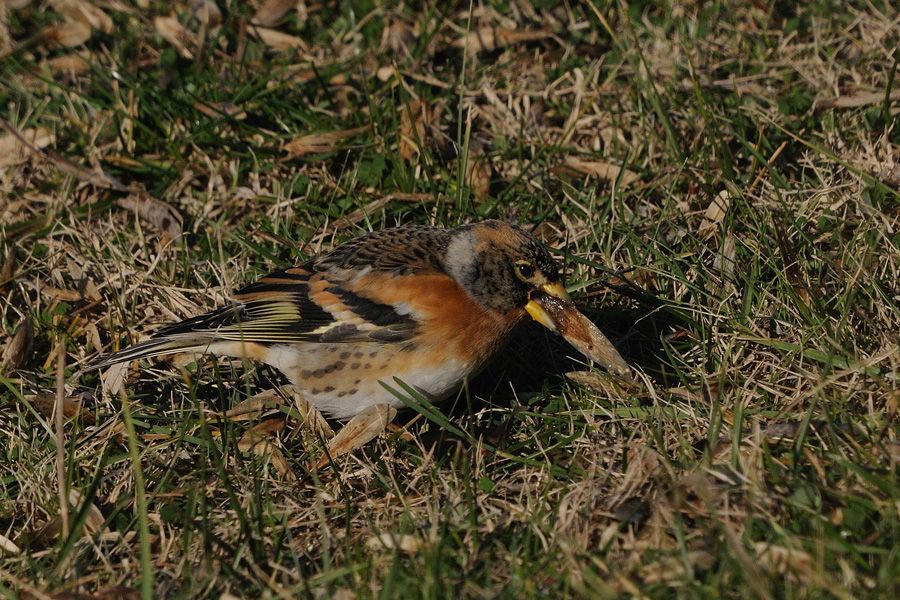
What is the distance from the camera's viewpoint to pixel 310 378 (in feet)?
13.4

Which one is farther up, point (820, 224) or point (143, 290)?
point (820, 224)

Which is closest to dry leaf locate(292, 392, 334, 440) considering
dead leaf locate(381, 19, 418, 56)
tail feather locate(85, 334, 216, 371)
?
tail feather locate(85, 334, 216, 371)

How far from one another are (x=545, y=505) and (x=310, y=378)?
1118 millimetres

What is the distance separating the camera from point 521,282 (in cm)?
406

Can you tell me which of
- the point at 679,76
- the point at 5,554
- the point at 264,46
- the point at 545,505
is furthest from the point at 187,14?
the point at 545,505

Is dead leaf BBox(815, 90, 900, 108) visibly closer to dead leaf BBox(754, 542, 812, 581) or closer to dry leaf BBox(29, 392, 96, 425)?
dead leaf BBox(754, 542, 812, 581)

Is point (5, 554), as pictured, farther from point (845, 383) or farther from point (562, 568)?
point (845, 383)

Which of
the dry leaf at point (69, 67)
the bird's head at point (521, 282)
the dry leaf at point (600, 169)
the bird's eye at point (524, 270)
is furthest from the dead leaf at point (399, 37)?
the bird's eye at point (524, 270)

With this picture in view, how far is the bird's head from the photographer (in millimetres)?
4012

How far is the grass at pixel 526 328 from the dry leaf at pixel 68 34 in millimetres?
18

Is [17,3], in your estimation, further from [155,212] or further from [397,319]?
[397,319]

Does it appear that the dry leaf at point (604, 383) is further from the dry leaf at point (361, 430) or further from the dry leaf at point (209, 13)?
the dry leaf at point (209, 13)

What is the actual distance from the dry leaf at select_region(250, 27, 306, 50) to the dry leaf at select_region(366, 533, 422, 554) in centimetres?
341

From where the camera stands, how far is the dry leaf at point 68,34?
6023 mm
